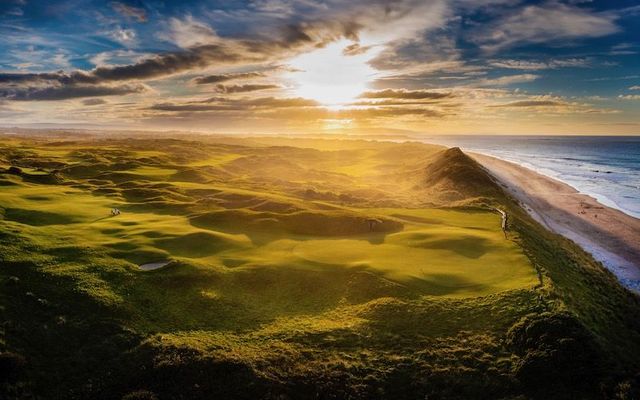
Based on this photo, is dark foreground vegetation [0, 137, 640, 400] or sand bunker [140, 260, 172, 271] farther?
sand bunker [140, 260, 172, 271]

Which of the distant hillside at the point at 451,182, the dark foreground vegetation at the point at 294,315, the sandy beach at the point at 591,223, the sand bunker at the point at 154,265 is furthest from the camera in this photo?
the distant hillside at the point at 451,182

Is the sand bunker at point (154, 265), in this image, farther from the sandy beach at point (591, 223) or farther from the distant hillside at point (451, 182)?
the distant hillside at point (451, 182)

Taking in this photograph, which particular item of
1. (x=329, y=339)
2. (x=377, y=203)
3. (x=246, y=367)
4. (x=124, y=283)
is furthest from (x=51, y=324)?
(x=377, y=203)

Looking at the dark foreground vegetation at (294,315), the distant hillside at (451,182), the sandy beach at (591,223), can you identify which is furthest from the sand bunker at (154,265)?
the distant hillside at (451,182)

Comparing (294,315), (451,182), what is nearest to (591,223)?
(451,182)

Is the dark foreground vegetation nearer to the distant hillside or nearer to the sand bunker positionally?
the sand bunker

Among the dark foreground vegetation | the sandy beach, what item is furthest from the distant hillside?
the dark foreground vegetation
